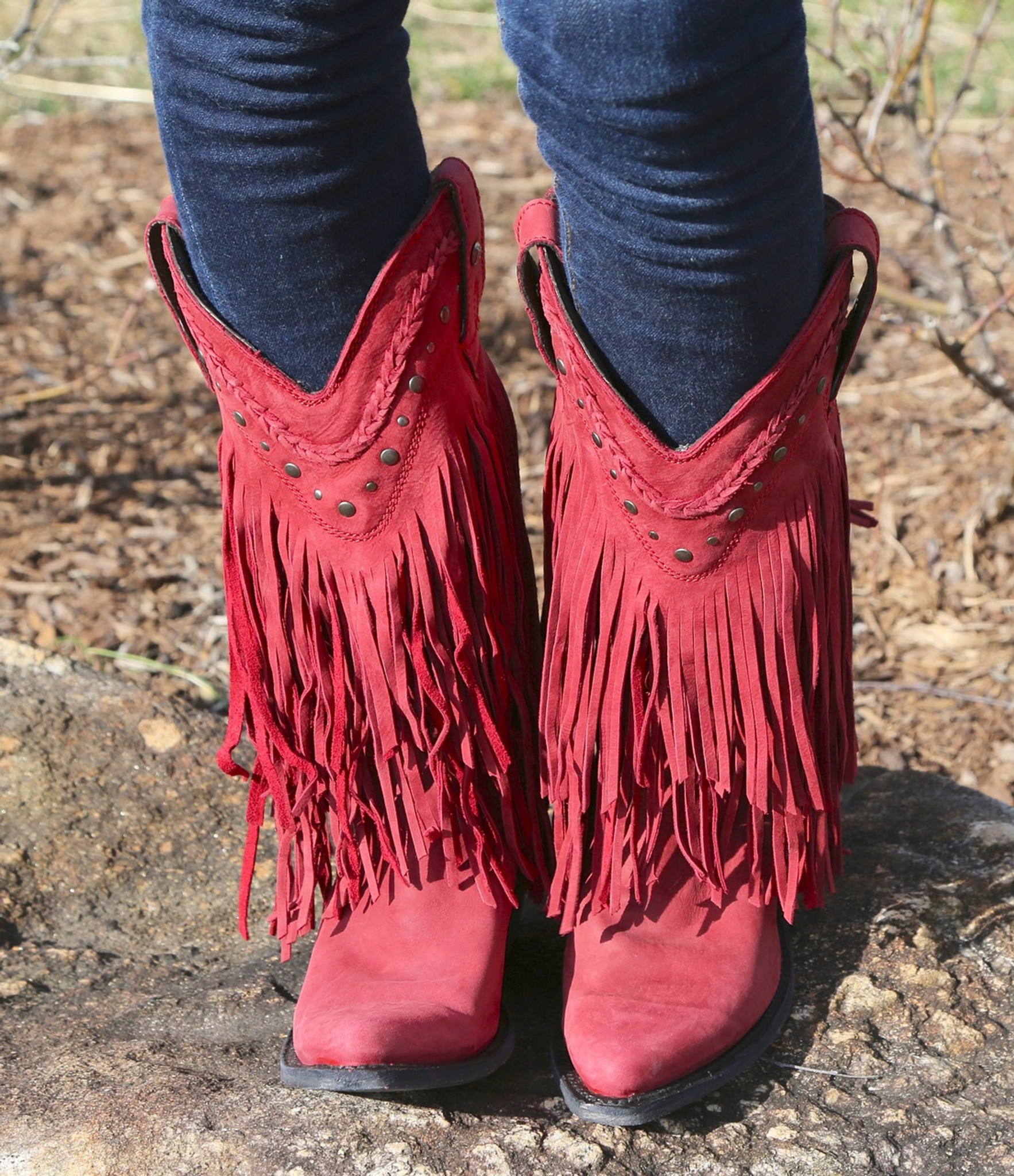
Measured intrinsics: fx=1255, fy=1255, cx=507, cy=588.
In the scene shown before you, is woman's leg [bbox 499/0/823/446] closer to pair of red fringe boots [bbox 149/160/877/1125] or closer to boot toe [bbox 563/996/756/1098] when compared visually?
pair of red fringe boots [bbox 149/160/877/1125]

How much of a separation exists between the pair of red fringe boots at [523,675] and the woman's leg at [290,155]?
0.03 m

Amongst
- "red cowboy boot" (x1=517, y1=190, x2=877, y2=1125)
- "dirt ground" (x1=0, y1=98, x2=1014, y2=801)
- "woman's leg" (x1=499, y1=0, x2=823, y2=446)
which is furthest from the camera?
"dirt ground" (x1=0, y1=98, x2=1014, y2=801)

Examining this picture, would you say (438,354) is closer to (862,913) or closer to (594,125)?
(594,125)

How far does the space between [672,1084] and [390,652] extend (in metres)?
0.38

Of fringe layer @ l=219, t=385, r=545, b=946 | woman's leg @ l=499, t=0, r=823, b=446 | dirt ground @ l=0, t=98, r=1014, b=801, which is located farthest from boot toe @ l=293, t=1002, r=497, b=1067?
dirt ground @ l=0, t=98, r=1014, b=801

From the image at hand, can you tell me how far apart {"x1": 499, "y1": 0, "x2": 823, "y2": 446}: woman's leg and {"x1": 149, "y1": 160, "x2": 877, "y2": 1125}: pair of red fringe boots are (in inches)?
1.2

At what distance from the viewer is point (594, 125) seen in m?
0.73

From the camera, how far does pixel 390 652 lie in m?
0.96

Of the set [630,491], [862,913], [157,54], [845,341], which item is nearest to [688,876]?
[862,913]

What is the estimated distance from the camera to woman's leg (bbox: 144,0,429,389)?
2.59 feet

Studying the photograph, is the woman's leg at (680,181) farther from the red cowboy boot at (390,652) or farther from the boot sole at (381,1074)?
the boot sole at (381,1074)

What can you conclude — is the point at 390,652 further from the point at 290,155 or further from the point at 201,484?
the point at 201,484

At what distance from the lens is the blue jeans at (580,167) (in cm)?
71

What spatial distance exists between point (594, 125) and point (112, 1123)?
758 mm
